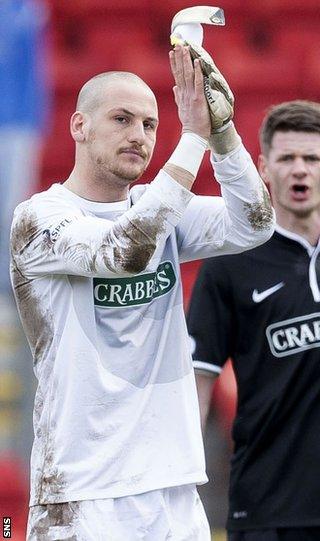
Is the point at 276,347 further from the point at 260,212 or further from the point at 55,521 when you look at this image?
the point at 55,521

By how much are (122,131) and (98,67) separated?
2983 mm

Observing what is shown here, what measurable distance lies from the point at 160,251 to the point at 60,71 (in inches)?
117

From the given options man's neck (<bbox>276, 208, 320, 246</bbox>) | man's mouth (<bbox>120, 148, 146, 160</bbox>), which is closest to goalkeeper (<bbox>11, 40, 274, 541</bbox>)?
man's mouth (<bbox>120, 148, 146, 160</bbox>)

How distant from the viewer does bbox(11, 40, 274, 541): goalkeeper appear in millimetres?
2676

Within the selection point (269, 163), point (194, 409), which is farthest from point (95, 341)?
point (269, 163)

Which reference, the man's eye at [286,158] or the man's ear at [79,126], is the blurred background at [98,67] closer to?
the man's eye at [286,158]

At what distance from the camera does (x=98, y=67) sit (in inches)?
224

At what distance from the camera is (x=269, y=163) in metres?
3.78

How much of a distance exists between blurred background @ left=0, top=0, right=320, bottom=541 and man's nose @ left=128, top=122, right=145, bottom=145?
2.66m

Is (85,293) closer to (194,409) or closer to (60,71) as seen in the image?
(194,409)

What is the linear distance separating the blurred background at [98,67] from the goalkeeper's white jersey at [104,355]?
258 cm

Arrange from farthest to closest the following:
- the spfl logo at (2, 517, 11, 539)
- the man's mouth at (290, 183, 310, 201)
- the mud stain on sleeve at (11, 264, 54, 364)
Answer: the man's mouth at (290, 183, 310, 201)
the spfl logo at (2, 517, 11, 539)
the mud stain on sleeve at (11, 264, 54, 364)

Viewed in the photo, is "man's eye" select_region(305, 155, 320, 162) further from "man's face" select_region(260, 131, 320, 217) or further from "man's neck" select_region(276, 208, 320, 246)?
"man's neck" select_region(276, 208, 320, 246)

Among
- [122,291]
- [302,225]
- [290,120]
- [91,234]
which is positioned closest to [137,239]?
[91,234]
